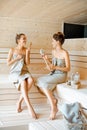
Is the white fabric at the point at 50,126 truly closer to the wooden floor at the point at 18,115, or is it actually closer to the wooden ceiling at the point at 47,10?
the wooden floor at the point at 18,115

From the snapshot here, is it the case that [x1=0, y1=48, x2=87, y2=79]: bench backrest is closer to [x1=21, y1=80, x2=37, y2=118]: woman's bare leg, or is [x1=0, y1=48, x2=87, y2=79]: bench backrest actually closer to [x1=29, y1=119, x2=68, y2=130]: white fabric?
[x1=21, y1=80, x2=37, y2=118]: woman's bare leg

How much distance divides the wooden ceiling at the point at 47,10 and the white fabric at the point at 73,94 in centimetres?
180

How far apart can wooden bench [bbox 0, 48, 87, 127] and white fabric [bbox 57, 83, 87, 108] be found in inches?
22.5

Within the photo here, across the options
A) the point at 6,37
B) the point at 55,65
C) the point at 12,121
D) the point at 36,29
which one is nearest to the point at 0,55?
the point at 6,37

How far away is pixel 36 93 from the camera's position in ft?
15.7

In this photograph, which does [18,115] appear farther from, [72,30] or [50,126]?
[72,30]

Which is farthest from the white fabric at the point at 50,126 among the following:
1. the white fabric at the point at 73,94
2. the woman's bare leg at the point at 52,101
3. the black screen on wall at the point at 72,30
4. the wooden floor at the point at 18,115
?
the black screen on wall at the point at 72,30

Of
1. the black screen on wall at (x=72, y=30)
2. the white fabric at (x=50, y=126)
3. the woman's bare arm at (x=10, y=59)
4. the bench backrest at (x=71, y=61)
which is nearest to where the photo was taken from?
the white fabric at (x=50, y=126)

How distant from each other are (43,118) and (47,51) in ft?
6.51

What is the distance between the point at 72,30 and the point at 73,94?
2597 mm

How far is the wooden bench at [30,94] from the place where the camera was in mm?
3926

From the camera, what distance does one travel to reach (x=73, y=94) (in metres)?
3.30

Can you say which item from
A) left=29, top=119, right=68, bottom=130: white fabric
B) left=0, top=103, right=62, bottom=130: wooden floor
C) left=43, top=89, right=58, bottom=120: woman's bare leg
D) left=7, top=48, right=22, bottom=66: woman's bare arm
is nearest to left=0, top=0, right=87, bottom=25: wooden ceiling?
left=7, top=48, right=22, bottom=66: woman's bare arm

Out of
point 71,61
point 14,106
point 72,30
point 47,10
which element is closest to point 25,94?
point 14,106
